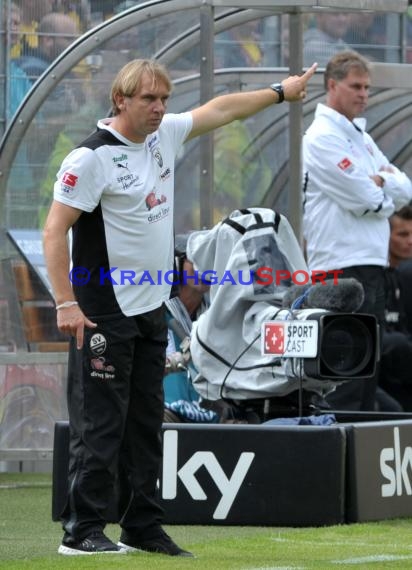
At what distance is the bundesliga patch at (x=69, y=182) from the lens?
19.5ft

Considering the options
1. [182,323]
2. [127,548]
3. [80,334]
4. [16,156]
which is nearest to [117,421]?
[80,334]

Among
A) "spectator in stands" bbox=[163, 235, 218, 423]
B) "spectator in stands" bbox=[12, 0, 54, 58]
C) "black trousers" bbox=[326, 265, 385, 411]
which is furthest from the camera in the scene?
"spectator in stands" bbox=[12, 0, 54, 58]

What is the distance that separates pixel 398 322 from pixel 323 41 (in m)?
2.09

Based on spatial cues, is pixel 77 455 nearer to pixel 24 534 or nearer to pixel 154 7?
pixel 24 534

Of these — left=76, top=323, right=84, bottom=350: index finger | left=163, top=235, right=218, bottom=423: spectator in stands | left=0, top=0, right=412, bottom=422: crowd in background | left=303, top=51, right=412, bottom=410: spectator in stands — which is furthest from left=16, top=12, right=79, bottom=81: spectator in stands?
left=76, top=323, right=84, bottom=350: index finger

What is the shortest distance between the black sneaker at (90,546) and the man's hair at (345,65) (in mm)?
4170

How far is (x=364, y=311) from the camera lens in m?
9.42

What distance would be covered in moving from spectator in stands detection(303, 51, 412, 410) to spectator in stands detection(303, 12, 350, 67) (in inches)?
71.0

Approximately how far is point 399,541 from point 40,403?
3.66 metres

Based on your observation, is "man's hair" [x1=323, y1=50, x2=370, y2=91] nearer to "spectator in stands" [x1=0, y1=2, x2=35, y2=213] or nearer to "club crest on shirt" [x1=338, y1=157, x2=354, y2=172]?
"club crest on shirt" [x1=338, y1=157, x2=354, y2=172]

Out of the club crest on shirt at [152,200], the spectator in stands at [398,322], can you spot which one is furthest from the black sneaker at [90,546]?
the spectator in stands at [398,322]

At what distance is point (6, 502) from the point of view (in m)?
8.23

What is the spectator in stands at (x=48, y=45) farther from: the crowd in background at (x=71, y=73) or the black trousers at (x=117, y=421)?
the black trousers at (x=117, y=421)

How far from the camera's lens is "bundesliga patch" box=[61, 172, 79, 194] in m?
5.96
